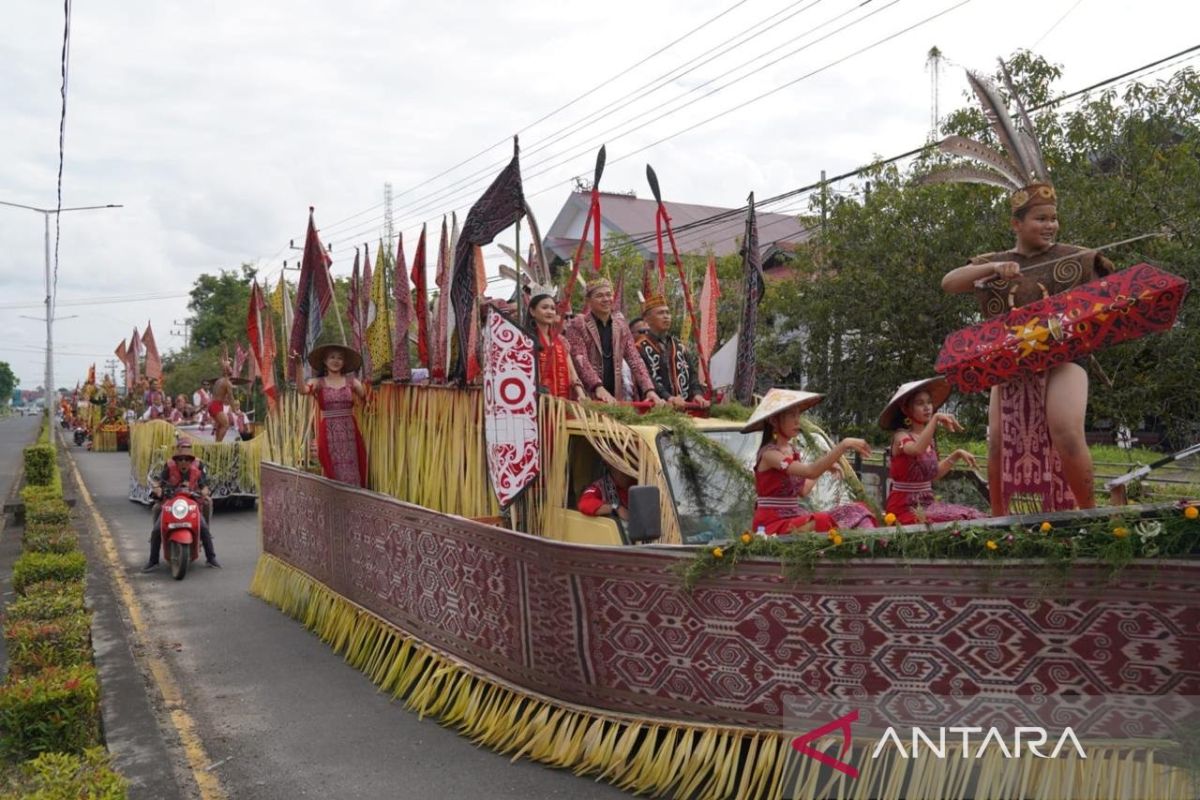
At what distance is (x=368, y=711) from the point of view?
240 inches

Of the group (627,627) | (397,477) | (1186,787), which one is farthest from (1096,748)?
(397,477)

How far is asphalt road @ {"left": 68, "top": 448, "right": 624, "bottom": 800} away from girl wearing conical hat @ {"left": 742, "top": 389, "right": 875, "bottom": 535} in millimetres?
1412

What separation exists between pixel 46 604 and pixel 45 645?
36.7 inches

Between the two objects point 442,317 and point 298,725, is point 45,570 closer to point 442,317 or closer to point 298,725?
point 298,725

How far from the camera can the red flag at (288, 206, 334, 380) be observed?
26.6ft

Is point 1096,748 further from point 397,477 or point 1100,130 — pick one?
point 1100,130

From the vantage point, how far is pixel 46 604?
6332 millimetres

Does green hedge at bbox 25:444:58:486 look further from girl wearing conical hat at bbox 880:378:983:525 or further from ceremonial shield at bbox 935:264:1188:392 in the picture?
ceremonial shield at bbox 935:264:1188:392

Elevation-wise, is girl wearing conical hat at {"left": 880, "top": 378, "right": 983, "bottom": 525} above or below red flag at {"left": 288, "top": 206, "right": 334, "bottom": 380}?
below

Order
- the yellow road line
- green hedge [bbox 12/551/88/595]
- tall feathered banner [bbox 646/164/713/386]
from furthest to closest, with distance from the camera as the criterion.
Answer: green hedge [bbox 12/551/88/595]
tall feathered banner [bbox 646/164/713/386]
the yellow road line

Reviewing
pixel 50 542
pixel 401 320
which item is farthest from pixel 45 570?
pixel 401 320

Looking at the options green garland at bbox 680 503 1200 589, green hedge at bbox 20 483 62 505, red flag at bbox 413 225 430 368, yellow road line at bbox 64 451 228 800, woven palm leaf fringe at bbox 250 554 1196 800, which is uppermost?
red flag at bbox 413 225 430 368

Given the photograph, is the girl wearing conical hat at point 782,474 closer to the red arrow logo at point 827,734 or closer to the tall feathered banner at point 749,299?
the red arrow logo at point 827,734

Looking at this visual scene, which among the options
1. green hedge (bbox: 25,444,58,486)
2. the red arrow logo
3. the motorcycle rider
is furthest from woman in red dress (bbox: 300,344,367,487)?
green hedge (bbox: 25,444,58,486)
